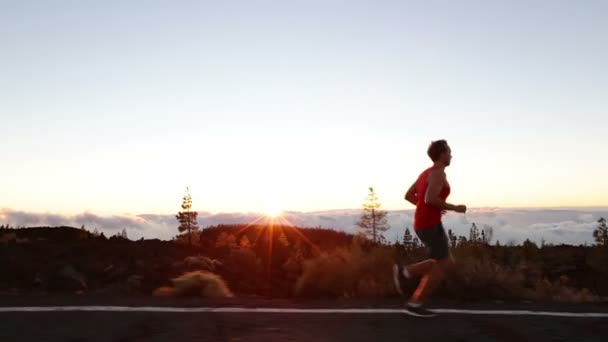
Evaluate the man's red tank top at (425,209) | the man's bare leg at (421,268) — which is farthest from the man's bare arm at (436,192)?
the man's bare leg at (421,268)

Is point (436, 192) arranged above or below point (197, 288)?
above

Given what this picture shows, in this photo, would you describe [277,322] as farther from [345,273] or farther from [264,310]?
[345,273]

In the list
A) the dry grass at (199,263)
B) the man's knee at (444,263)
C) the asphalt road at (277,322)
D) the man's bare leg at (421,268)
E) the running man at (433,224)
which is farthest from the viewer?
the dry grass at (199,263)

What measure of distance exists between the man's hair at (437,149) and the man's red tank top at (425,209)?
0.14 metres

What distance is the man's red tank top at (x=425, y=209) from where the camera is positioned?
23.4ft

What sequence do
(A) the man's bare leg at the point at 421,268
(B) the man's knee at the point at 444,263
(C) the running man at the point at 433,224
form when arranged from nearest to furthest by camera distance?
(C) the running man at the point at 433,224
(B) the man's knee at the point at 444,263
(A) the man's bare leg at the point at 421,268

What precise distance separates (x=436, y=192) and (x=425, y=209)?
1.02ft

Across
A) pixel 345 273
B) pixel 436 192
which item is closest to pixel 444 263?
pixel 436 192

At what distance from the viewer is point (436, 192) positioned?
273 inches

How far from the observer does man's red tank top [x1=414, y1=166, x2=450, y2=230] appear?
7.14 m

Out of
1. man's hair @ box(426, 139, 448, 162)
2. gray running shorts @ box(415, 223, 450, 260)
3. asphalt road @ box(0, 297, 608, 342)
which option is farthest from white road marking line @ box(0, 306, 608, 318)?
man's hair @ box(426, 139, 448, 162)

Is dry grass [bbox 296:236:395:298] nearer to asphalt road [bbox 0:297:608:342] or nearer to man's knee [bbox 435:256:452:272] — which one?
asphalt road [bbox 0:297:608:342]

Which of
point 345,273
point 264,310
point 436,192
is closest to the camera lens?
point 436,192

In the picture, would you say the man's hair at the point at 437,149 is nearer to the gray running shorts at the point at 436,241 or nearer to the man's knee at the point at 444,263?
the gray running shorts at the point at 436,241
